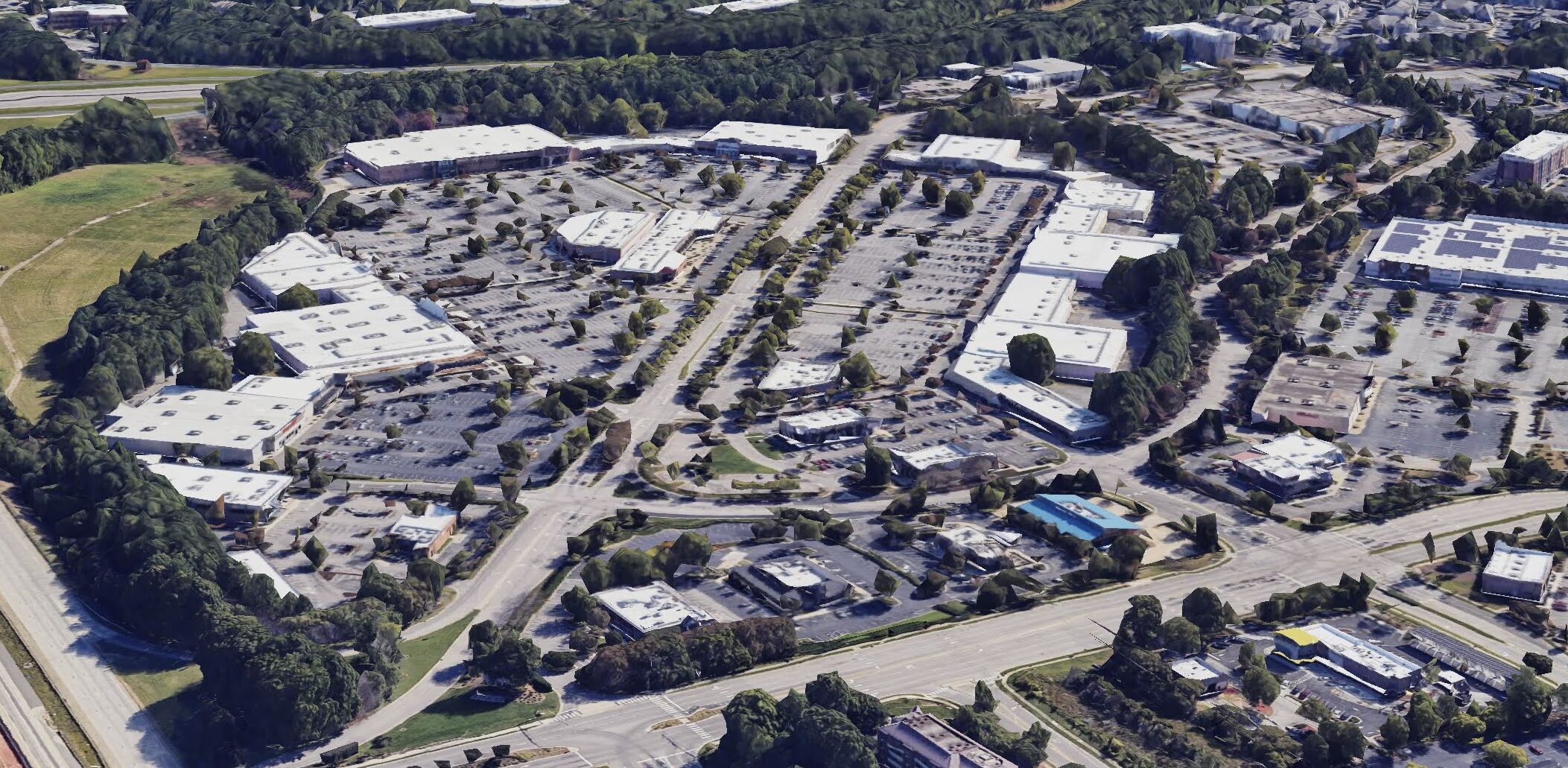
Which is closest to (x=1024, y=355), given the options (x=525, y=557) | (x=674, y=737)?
(x=525, y=557)

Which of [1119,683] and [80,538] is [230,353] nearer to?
[80,538]

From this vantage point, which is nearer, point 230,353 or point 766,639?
point 766,639

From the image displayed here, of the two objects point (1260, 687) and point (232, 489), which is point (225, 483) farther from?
point (1260, 687)

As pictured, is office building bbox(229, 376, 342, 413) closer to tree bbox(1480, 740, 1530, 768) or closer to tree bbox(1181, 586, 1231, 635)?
tree bbox(1181, 586, 1231, 635)

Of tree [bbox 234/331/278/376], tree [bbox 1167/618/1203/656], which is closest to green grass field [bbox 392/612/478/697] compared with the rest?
tree [bbox 1167/618/1203/656]

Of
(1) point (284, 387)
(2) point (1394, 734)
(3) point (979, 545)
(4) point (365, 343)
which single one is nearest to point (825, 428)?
(3) point (979, 545)

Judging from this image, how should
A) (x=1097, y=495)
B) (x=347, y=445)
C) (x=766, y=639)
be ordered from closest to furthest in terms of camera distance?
1. (x=766, y=639)
2. (x=1097, y=495)
3. (x=347, y=445)
